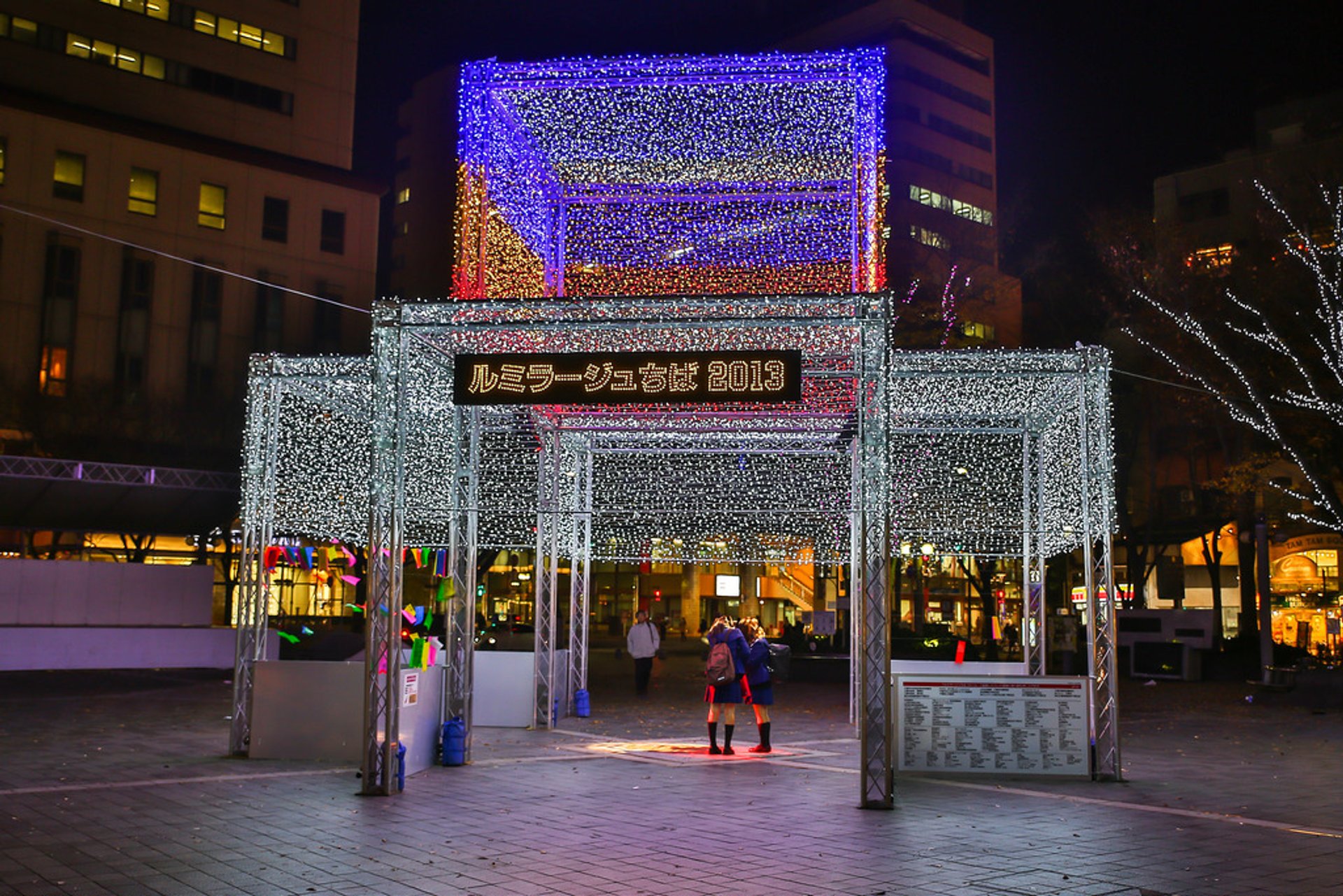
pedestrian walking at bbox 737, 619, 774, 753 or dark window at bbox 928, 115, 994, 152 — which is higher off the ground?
dark window at bbox 928, 115, 994, 152

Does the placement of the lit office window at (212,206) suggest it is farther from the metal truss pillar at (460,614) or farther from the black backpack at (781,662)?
the metal truss pillar at (460,614)

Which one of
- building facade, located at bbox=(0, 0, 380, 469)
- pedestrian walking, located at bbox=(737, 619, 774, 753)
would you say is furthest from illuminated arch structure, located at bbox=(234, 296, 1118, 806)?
building facade, located at bbox=(0, 0, 380, 469)

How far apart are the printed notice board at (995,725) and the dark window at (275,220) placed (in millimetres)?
43557

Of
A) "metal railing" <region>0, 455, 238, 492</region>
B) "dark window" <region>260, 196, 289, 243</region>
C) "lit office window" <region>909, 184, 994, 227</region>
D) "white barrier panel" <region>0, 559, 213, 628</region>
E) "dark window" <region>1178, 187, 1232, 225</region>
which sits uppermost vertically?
"lit office window" <region>909, 184, 994, 227</region>

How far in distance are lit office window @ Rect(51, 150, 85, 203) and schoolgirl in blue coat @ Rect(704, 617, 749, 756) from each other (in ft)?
130

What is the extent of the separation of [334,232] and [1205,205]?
123 feet

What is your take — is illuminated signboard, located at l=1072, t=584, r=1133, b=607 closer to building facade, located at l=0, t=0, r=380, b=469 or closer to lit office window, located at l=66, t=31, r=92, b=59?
building facade, located at l=0, t=0, r=380, b=469

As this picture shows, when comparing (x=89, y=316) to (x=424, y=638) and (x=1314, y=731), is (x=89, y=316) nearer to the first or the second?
(x=424, y=638)

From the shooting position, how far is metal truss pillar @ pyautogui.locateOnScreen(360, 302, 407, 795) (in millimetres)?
10758

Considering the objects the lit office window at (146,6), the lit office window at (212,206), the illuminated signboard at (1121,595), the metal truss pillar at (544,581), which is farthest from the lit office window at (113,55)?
the illuminated signboard at (1121,595)

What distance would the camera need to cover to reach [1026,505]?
15586 millimetres

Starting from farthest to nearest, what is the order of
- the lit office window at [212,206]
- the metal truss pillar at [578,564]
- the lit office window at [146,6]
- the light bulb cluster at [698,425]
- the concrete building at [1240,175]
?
the lit office window at [146,6] < the lit office window at [212,206] < the concrete building at [1240,175] < the metal truss pillar at [578,564] < the light bulb cluster at [698,425]

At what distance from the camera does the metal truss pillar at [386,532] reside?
1076cm

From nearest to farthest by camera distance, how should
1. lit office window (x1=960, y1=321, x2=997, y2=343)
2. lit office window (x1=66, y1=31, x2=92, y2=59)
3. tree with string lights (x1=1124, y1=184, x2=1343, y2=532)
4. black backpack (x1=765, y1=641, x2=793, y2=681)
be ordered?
tree with string lights (x1=1124, y1=184, x2=1343, y2=532) → black backpack (x1=765, y1=641, x2=793, y2=681) → lit office window (x1=66, y1=31, x2=92, y2=59) → lit office window (x1=960, y1=321, x2=997, y2=343)
